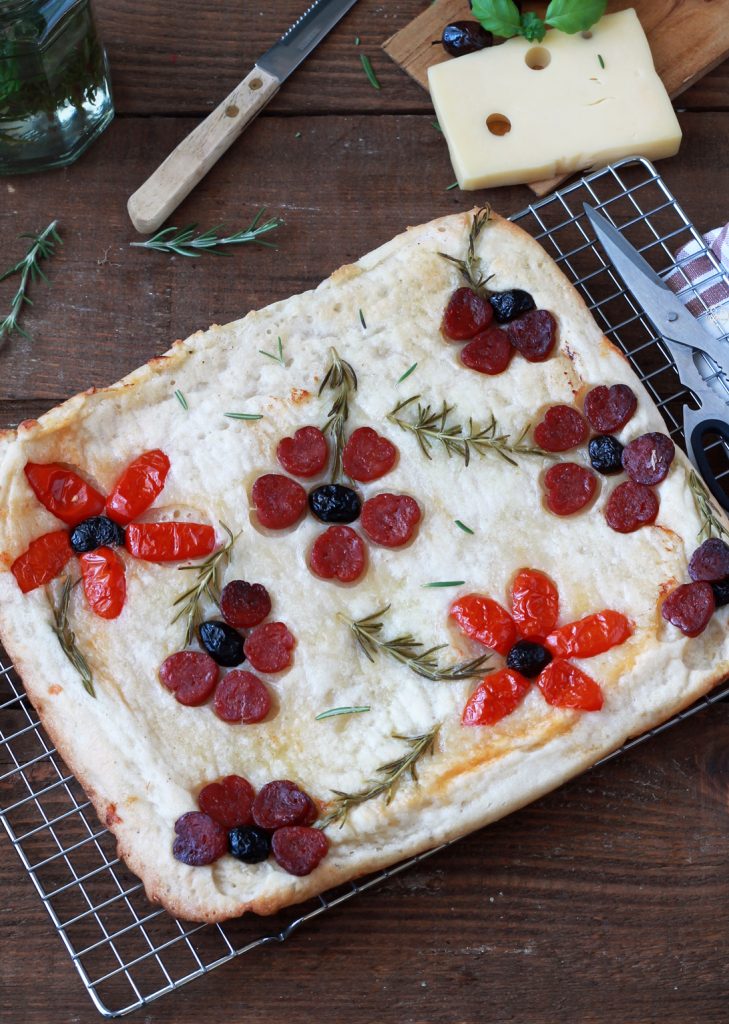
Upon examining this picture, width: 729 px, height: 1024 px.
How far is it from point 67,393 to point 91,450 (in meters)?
0.73

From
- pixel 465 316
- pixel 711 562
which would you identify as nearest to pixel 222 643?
pixel 465 316

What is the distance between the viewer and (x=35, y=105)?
4.15 meters

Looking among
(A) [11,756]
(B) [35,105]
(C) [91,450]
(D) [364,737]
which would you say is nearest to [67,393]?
(C) [91,450]

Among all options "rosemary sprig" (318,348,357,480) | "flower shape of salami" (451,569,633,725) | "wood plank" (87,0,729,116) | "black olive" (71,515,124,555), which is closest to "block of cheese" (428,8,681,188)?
"wood plank" (87,0,729,116)

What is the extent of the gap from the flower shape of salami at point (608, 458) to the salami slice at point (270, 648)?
39.1 inches

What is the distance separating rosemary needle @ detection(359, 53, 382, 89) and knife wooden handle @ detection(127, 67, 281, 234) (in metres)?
0.38

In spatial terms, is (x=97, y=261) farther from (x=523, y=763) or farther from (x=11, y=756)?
(x=523, y=763)

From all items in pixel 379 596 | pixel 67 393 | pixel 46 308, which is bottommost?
pixel 379 596

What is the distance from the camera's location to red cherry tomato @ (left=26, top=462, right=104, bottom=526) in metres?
3.63

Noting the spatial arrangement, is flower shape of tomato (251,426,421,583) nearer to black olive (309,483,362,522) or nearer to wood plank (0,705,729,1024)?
black olive (309,483,362,522)

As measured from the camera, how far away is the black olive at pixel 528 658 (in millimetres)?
3539

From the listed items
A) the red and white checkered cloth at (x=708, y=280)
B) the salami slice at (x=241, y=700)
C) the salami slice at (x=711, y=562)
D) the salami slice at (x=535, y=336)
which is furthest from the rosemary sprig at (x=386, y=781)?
the red and white checkered cloth at (x=708, y=280)

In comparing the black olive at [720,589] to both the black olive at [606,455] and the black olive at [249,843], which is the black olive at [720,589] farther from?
the black olive at [249,843]

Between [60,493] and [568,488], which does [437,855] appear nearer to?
[568,488]
